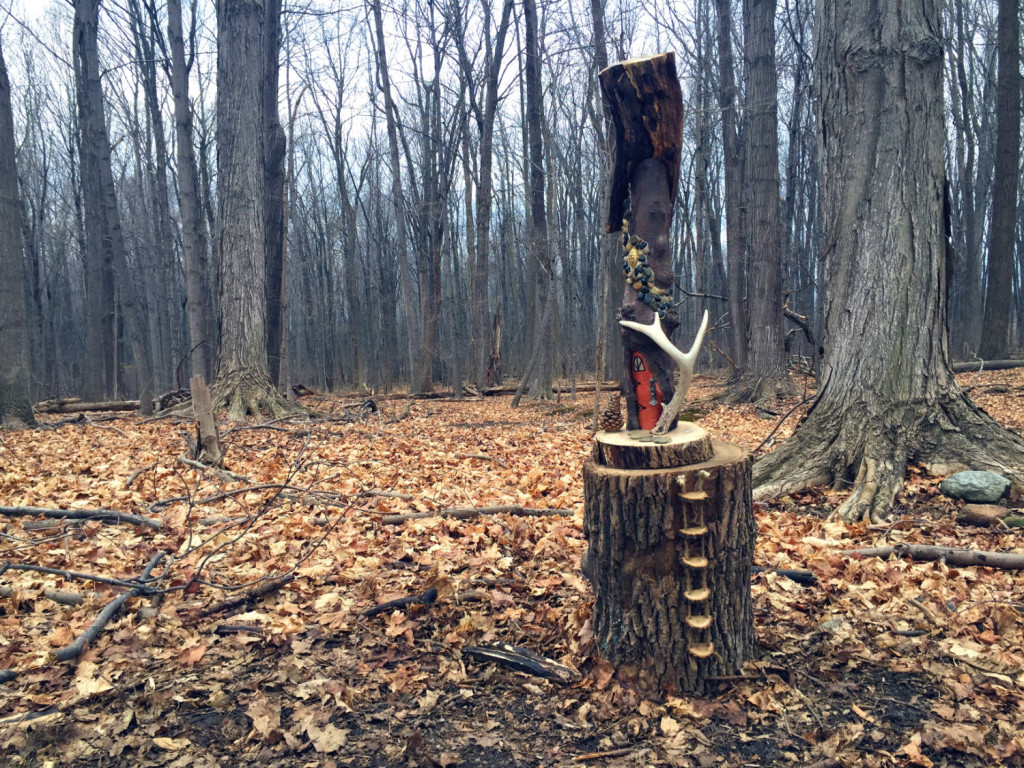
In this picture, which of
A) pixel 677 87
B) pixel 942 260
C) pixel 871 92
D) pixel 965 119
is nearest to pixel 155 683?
pixel 677 87

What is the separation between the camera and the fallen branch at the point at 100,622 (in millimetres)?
2873

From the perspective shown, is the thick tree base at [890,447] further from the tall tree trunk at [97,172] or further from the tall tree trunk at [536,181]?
the tall tree trunk at [97,172]

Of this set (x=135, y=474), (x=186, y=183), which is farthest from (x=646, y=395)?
(x=186, y=183)

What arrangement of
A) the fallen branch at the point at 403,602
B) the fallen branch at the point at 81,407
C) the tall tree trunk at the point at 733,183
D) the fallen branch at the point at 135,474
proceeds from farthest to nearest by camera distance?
the tall tree trunk at the point at 733,183 < the fallen branch at the point at 81,407 < the fallen branch at the point at 135,474 < the fallen branch at the point at 403,602

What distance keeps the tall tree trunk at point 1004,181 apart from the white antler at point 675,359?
1390cm

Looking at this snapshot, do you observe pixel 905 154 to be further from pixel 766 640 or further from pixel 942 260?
pixel 766 640

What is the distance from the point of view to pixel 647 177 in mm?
3438

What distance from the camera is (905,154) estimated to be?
506 centimetres

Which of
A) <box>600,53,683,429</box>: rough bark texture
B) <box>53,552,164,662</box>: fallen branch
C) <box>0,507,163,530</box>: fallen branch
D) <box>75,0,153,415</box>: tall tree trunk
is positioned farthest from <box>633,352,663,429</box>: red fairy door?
<box>75,0,153,415</box>: tall tree trunk

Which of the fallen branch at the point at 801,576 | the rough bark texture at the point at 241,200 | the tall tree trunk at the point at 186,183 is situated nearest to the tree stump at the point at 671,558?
the fallen branch at the point at 801,576

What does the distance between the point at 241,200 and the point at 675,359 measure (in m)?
8.90

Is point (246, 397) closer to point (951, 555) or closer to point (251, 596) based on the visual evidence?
point (251, 596)

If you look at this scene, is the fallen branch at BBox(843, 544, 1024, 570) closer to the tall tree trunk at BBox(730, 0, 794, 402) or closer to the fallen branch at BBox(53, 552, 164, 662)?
the fallen branch at BBox(53, 552, 164, 662)

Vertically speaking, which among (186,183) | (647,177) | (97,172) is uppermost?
(97,172)
